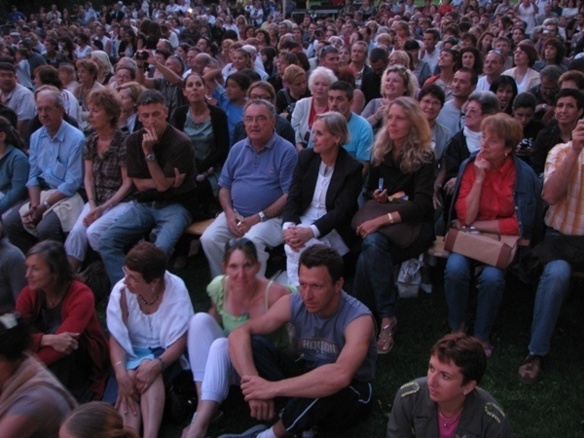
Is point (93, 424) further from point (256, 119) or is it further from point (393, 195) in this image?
point (256, 119)

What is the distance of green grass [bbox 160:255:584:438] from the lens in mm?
3838

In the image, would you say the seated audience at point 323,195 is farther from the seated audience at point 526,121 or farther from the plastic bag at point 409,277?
the seated audience at point 526,121

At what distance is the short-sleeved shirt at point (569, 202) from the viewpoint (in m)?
4.38

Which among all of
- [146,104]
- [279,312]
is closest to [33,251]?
[279,312]

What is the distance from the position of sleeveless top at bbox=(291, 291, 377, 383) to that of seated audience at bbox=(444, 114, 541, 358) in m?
1.00

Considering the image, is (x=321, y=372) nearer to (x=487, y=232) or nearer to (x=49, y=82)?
(x=487, y=232)

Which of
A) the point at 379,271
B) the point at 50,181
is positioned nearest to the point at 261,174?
the point at 379,271

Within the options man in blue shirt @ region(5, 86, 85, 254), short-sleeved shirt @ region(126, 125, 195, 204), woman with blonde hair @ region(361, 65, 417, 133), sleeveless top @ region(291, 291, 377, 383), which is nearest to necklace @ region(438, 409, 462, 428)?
sleeveless top @ region(291, 291, 377, 383)

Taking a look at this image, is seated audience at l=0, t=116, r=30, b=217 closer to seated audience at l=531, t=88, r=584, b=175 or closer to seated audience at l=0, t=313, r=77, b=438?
seated audience at l=0, t=313, r=77, b=438

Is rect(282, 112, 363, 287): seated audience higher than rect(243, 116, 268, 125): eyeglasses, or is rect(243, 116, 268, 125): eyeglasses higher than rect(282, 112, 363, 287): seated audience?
rect(243, 116, 268, 125): eyeglasses

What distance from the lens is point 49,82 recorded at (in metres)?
7.66

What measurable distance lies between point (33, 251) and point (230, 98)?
335 cm

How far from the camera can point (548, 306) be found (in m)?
4.17

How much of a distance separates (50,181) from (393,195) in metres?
3.06
